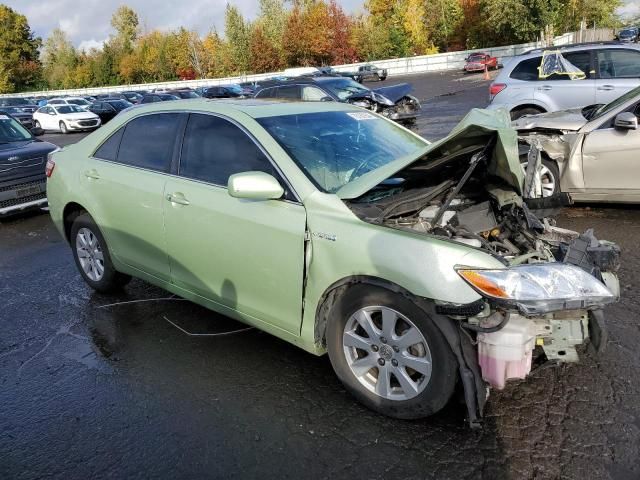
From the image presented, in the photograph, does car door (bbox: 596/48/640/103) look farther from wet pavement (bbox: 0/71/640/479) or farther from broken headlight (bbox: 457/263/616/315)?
broken headlight (bbox: 457/263/616/315)

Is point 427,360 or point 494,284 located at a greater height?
point 494,284

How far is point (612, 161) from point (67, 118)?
2740 centimetres

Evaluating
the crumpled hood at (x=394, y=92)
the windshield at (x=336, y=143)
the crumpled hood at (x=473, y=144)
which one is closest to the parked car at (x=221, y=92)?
the crumpled hood at (x=394, y=92)

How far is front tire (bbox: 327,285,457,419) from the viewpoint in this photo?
265cm

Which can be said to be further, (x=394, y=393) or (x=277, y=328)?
(x=277, y=328)

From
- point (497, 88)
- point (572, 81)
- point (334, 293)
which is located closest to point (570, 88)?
point (572, 81)

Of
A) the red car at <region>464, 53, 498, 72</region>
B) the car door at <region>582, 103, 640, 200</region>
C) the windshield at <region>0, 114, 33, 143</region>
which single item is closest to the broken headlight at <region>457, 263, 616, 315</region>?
the car door at <region>582, 103, 640, 200</region>

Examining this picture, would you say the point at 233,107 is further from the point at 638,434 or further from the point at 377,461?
the point at 638,434

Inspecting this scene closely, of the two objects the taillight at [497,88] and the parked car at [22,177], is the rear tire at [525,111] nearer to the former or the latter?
the taillight at [497,88]

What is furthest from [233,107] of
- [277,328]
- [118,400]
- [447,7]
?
[447,7]

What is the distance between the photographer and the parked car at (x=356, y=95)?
51.1 feet

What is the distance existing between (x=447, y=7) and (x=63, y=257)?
71.0 m

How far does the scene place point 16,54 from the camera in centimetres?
9038

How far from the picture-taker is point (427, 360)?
2693 mm
